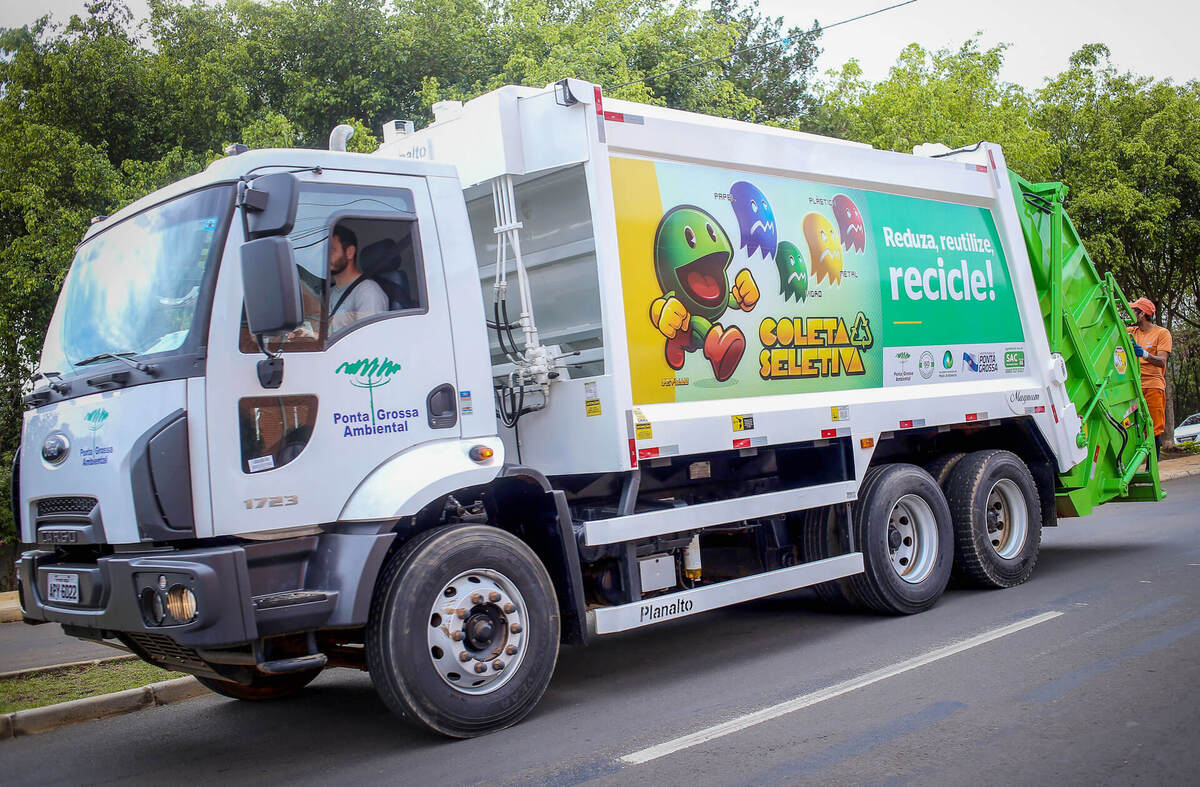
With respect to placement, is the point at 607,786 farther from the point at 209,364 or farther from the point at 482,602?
the point at 209,364

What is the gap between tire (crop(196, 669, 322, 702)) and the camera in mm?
6082

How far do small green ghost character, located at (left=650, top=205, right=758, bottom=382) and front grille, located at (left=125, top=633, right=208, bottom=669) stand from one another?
2947 mm

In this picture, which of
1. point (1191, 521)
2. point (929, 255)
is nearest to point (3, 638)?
point (929, 255)

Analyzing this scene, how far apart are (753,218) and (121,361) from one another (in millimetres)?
3844

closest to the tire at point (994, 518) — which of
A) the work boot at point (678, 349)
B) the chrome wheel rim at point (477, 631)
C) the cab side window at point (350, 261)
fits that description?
the work boot at point (678, 349)

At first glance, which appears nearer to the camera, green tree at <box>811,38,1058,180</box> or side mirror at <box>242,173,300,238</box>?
side mirror at <box>242,173,300,238</box>

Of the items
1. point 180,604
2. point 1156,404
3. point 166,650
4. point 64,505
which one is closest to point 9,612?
point 64,505

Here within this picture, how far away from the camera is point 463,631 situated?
506 centimetres

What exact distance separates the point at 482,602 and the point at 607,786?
1181 millimetres

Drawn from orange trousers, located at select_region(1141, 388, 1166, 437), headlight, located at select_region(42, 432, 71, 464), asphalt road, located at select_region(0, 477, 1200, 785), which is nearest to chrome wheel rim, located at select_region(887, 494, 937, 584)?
asphalt road, located at select_region(0, 477, 1200, 785)

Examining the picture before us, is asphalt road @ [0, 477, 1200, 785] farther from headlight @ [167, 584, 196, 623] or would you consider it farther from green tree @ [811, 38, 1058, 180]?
green tree @ [811, 38, 1058, 180]

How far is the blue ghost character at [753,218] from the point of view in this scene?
21.8 feet

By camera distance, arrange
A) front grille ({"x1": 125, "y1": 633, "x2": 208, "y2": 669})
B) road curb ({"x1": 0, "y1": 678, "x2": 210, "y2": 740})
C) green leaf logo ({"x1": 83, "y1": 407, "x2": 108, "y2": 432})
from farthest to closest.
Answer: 1. road curb ({"x1": 0, "y1": 678, "x2": 210, "y2": 740})
2. front grille ({"x1": 125, "y1": 633, "x2": 208, "y2": 669})
3. green leaf logo ({"x1": 83, "y1": 407, "x2": 108, "y2": 432})

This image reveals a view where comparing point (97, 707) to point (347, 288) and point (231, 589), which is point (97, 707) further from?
point (347, 288)
